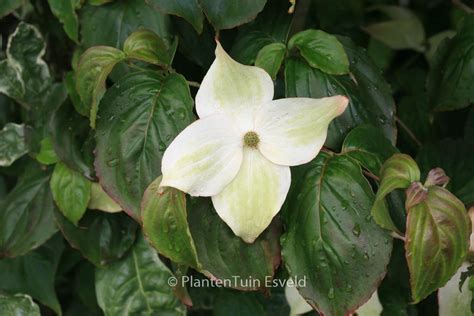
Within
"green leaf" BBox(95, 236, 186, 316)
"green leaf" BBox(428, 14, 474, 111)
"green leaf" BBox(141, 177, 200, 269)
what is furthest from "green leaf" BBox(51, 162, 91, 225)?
"green leaf" BBox(428, 14, 474, 111)

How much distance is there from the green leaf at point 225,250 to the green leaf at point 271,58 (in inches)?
6.1

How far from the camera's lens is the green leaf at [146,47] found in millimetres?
758

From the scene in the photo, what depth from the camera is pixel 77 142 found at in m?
0.89

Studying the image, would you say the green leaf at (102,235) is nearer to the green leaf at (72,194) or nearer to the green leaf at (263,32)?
the green leaf at (72,194)

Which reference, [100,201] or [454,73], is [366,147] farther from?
[100,201]

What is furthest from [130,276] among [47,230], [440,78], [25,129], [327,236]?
[440,78]

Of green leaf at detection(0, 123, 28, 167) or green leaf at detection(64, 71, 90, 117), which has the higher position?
green leaf at detection(64, 71, 90, 117)

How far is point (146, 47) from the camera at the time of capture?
765mm

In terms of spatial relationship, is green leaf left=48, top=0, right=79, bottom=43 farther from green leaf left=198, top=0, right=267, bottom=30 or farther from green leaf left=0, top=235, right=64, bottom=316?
green leaf left=0, top=235, right=64, bottom=316

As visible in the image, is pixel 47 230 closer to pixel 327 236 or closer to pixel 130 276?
pixel 130 276

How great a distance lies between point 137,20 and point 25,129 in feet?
0.94

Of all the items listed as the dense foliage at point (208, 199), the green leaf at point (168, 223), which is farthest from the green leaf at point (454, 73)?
the green leaf at point (168, 223)

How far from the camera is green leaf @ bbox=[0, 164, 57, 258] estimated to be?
0.97m

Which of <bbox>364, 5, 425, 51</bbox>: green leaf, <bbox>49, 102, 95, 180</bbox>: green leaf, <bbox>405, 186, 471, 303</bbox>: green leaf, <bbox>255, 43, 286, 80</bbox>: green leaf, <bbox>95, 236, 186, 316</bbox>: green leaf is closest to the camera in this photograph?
<bbox>405, 186, 471, 303</bbox>: green leaf
